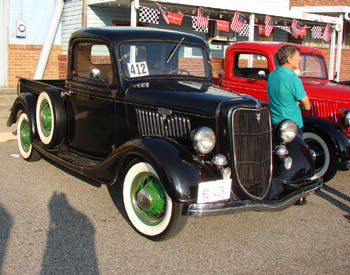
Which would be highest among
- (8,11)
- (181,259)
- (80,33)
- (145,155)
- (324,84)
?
(8,11)

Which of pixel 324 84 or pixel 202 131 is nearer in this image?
pixel 202 131

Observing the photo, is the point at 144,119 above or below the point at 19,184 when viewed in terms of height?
above

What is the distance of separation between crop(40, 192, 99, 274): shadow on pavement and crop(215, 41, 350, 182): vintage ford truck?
2.08m

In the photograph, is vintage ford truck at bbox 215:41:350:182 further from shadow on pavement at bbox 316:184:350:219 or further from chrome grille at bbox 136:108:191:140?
chrome grille at bbox 136:108:191:140

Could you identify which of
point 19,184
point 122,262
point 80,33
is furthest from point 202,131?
point 19,184

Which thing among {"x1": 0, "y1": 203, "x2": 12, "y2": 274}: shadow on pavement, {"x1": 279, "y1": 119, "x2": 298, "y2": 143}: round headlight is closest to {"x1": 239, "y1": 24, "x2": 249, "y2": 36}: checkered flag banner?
{"x1": 279, "y1": 119, "x2": 298, "y2": 143}: round headlight

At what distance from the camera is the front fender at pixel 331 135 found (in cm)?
532

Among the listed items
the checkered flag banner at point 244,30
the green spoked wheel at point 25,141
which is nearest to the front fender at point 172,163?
the green spoked wheel at point 25,141

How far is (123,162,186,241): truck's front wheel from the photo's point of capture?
3.56 meters

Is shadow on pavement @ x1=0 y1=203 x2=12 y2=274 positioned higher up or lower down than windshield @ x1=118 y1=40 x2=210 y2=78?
lower down

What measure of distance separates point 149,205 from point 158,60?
170 cm

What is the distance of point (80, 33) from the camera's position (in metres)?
5.10

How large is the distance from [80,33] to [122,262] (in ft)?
9.45

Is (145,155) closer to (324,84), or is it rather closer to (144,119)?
(144,119)
